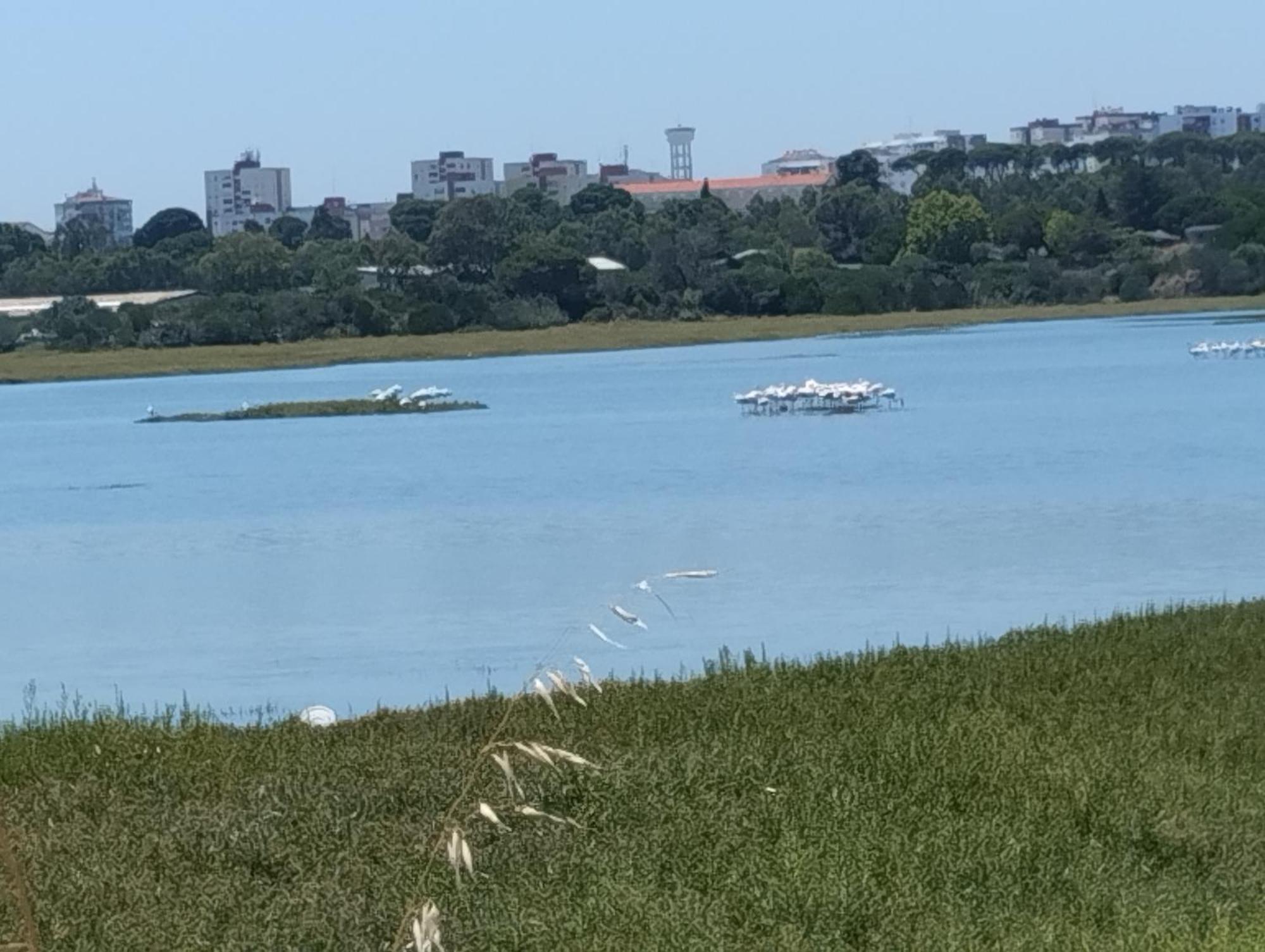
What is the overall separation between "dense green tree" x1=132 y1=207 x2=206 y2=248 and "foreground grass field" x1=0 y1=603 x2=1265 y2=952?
126292 millimetres

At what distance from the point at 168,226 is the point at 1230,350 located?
290 ft

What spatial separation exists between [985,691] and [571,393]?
5432 centimetres

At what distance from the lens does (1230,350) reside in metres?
66.4

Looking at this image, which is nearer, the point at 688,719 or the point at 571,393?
the point at 688,719

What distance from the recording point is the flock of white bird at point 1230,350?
6575cm

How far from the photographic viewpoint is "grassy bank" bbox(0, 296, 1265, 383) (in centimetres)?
8538

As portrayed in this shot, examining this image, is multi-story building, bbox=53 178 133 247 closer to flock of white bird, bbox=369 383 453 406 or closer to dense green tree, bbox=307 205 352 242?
dense green tree, bbox=307 205 352 242

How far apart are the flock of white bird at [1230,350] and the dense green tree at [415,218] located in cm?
6839

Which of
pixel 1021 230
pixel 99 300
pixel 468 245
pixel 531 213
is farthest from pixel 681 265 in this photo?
pixel 531 213

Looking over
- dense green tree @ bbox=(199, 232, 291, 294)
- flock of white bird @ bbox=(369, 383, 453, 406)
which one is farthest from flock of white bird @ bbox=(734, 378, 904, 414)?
dense green tree @ bbox=(199, 232, 291, 294)

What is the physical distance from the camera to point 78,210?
629 ft

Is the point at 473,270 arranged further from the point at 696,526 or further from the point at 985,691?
the point at 985,691

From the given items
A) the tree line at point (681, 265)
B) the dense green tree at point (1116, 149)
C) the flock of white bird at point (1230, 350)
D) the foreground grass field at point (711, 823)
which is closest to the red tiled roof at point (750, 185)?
the dense green tree at point (1116, 149)

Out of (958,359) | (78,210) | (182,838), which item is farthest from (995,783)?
(78,210)
